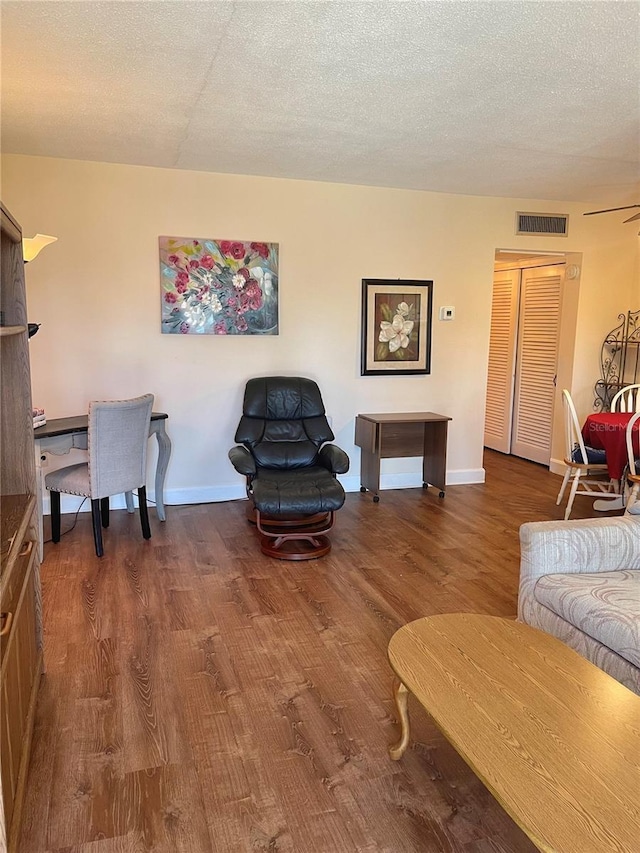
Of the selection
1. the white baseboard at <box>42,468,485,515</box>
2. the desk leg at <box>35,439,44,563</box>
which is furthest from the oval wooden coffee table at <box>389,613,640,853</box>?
the white baseboard at <box>42,468,485,515</box>

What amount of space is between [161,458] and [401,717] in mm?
2835

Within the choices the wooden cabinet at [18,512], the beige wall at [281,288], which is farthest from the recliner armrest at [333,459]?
the wooden cabinet at [18,512]

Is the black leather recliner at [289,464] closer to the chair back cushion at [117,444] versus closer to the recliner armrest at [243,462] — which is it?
the recliner armrest at [243,462]

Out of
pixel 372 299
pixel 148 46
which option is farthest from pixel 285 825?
pixel 372 299

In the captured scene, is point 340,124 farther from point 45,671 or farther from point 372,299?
point 45,671

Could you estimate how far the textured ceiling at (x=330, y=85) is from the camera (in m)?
2.21

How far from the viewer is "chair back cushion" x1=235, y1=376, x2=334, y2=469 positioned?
4344mm

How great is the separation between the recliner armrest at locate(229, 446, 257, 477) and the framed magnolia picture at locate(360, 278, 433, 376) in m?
1.51

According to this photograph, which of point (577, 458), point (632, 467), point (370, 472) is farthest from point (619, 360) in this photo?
point (370, 472)

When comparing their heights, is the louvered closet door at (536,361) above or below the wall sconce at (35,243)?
below

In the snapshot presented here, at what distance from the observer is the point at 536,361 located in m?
6.30

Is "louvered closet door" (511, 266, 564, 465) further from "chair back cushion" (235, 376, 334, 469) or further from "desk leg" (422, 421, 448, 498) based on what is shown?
"chair back cushion" (235, 376, 334, 469)

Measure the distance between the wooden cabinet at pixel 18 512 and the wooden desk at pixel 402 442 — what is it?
9.89 ft

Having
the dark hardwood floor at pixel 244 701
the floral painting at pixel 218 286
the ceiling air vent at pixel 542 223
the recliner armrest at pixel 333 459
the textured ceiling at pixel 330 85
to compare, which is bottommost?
the dark hardwood floor at pixel 244 701
